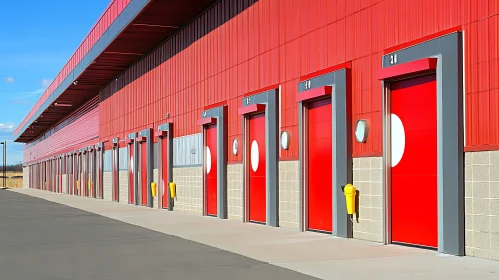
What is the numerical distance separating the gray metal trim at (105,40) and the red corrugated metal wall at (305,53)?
2120mm

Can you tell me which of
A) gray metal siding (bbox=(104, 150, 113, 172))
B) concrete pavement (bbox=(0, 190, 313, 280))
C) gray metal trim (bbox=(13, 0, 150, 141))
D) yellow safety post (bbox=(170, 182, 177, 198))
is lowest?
concrete pavement (bbox=(0, 190, 313, 280))

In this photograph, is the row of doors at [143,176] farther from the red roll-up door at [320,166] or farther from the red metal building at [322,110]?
the red roll-up door at [320,166]

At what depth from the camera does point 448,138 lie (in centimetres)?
1195

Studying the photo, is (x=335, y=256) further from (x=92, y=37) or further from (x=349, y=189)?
(x=92, y=37)

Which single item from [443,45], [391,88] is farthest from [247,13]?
[443,45]

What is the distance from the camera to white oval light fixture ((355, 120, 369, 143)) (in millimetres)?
14711

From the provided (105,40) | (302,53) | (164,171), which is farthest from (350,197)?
(105,40)

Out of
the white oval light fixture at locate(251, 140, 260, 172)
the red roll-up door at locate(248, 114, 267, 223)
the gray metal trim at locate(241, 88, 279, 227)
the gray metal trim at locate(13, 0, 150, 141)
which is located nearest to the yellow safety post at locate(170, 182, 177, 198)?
the gray metal trim at locate(13, 0, 150, 141)

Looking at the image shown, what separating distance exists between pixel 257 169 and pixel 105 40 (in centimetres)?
1408

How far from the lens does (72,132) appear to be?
6150cm

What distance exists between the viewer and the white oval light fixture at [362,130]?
1471 centimetres

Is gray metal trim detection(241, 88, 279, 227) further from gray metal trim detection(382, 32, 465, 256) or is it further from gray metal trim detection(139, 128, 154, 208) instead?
gray metal trim detection(139, 128, 154, 208)

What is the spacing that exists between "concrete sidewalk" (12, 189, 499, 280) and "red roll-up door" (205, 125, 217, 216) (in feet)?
18.2

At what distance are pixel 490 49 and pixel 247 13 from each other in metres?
11.0
